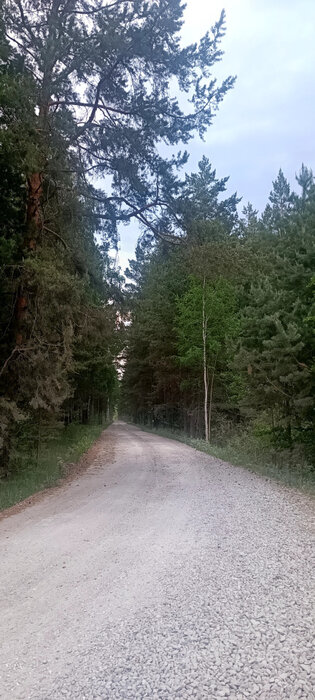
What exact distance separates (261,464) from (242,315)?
20.3ft

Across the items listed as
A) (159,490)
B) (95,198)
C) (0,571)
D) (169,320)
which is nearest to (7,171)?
(95,198)

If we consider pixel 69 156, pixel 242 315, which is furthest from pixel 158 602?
pixel 242 315

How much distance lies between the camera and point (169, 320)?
3094 centimetres

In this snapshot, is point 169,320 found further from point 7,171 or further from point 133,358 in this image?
point 7,171

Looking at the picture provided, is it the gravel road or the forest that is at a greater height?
the forest

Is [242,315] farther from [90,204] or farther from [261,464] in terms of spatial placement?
[90,204]

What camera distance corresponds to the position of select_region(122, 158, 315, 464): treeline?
41.0 ft

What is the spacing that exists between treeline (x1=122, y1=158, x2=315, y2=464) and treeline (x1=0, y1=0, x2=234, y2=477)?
1.45 meters

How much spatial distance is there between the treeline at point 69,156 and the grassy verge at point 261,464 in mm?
5759

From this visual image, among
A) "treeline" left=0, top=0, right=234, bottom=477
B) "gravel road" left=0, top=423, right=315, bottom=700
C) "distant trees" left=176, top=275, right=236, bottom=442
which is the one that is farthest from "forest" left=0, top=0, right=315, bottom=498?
"distant trees" left=176, top=275, right=236, bottom=442

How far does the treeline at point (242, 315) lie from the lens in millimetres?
12508

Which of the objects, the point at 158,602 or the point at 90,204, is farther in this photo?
the point at 90,204

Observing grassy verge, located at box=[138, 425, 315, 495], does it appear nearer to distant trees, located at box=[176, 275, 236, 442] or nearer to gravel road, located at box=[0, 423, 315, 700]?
distant trees, located at box=[176, 275, 236, 442]

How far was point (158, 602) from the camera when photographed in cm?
411
